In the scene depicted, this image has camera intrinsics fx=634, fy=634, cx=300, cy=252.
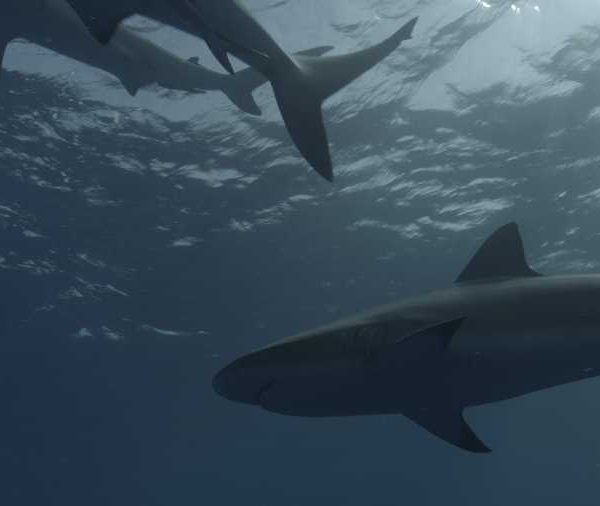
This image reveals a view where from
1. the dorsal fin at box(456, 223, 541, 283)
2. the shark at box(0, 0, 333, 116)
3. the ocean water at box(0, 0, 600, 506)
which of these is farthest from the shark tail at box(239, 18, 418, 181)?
the ocean water at box(0, 0, 600, 506)

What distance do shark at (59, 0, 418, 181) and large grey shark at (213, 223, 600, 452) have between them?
1158 mm

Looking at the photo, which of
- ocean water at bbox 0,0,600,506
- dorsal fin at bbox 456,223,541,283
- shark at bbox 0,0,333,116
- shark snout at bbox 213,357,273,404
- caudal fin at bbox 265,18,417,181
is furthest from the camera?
ocean water at bbox 0,0,600,506

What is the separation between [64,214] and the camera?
17875 millimetres

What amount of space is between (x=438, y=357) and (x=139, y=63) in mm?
6457

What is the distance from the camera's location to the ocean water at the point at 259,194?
1319 centimetres

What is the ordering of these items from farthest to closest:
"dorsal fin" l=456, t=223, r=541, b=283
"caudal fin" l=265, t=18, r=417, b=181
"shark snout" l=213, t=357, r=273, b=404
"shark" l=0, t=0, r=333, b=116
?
1. "shark" l=0, t=0, r=333, b=116
2. "dorsal fin" l=456, t=223, r=541, b=283
3. "caudal fin" l=265, t=18, r=417, b=181
4. "shark snout" l=213, t=357, r=273, b=404

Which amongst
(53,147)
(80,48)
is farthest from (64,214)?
(80,48)

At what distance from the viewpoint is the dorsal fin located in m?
4.98

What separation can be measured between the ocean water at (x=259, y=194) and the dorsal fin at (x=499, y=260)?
7.83 meters

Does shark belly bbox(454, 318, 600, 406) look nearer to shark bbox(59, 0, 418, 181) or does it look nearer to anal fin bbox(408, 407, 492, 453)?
anal fin bbox(408, 407, 492, 453)

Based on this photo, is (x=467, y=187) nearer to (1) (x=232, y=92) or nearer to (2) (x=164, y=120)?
(2) (x=164, y=120)

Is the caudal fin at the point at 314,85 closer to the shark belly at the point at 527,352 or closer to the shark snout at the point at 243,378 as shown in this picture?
the shark snout at the point at 243,378

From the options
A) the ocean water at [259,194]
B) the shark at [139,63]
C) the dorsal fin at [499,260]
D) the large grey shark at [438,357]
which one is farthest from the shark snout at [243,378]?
the ocean water at [259,194]

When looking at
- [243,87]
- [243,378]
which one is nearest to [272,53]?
[243,378]
